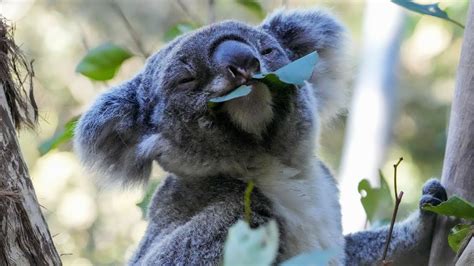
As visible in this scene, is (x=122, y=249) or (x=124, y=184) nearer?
(x=124, y=184)

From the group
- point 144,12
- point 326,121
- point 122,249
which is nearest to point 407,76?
point 144,12

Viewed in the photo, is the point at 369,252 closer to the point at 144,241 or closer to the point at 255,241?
the point at 144,241

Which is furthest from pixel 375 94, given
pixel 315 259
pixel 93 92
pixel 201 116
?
pixel 315 259

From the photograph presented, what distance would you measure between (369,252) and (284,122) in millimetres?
871

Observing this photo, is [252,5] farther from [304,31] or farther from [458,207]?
[458,207]

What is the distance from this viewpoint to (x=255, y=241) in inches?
40.4

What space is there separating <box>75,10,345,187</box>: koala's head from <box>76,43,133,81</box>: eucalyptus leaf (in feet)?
0.70

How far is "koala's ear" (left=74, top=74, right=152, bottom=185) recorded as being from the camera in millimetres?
2869

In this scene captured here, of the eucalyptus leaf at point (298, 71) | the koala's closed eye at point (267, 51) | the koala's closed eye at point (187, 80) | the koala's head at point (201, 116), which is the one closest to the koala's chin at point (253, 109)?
the koala's head at point (201, 116)

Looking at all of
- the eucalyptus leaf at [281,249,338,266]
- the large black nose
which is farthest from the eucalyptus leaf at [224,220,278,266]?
the large black nose

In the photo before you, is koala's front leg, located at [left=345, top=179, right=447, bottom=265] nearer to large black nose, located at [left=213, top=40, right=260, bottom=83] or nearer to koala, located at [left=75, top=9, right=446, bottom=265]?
koala, located at [left=75, top=9, right=446, bottom=265]

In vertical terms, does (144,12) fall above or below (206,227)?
above

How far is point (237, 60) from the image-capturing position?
8.13ft

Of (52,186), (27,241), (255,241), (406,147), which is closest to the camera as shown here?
(255,241)
